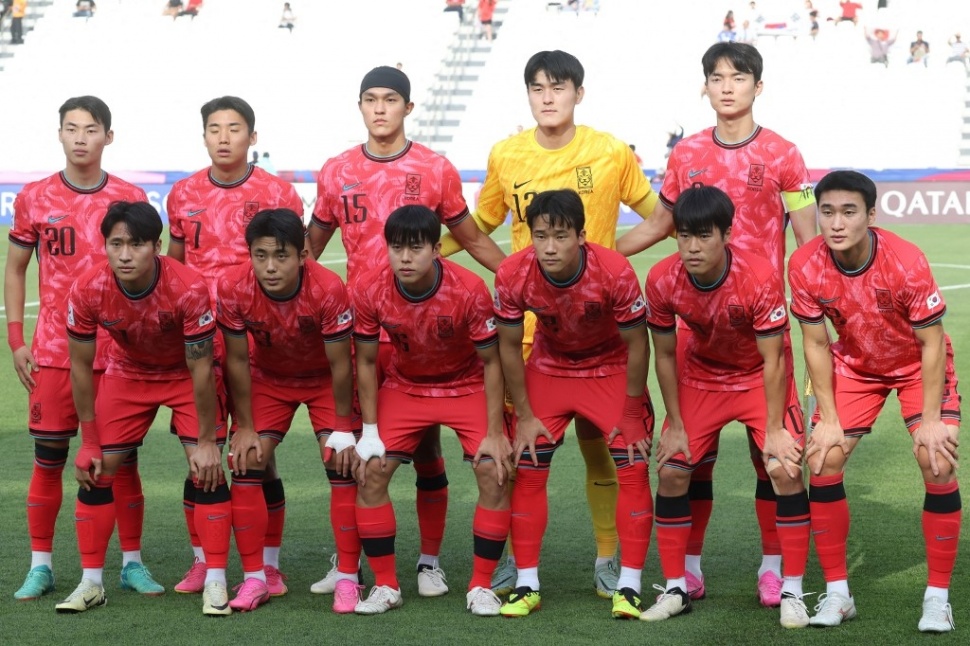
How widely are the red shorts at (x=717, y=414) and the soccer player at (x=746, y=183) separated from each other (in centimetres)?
21

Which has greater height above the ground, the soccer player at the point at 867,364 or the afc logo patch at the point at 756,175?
the afc logo patch at the point at 756,175

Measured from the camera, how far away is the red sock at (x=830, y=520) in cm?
547

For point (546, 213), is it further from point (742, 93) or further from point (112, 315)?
point (112, 315)

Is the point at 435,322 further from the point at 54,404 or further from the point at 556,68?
the point at 54,404

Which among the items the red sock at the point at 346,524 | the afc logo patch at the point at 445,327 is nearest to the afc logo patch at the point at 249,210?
the afc logo patch at the point at 445,327

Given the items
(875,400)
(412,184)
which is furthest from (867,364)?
(412,184)

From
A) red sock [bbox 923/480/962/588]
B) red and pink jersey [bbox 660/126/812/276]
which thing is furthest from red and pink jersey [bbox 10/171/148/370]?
red sock [bbox 923/480/962/588]

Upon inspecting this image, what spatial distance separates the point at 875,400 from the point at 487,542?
176 centimetres

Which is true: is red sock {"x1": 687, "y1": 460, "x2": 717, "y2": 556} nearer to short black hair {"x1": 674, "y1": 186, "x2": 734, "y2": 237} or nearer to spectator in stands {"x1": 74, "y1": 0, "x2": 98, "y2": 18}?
short black hair {"x1": 674, "y1": 186, "x2": 734, "y2": 237}

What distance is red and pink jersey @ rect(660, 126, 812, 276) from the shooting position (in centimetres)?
596

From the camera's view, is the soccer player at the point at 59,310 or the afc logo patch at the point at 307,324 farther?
the soccer player at the point at 59,310

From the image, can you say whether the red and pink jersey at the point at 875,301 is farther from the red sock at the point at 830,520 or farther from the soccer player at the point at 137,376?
the soccer player at the point at 137,376

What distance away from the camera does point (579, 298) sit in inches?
223

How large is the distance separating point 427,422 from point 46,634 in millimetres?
1797
